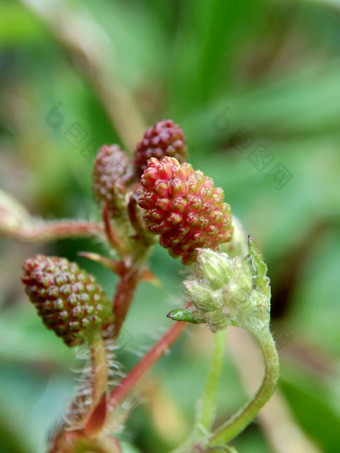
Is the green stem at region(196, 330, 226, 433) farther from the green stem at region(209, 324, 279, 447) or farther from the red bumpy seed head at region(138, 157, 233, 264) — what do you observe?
the red bumpy seed head at region(138, 157, 233, 264)

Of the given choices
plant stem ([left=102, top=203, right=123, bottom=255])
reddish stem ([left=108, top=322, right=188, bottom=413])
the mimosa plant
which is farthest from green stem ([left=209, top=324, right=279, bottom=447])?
plant stem ([left=102, top=203, right=123, bottom=255])

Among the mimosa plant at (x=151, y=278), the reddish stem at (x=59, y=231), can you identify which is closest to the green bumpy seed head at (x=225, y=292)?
the mimosa plant at (x=151, y=278)

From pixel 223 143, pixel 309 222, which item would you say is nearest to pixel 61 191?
pixel 223 143

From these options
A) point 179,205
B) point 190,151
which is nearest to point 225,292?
point 179,205

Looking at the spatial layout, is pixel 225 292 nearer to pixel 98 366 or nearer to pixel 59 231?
pixel 98 366

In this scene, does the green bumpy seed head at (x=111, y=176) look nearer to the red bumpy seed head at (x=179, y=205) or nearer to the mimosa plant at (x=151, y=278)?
the mimosa plant at (x=151, y=278)

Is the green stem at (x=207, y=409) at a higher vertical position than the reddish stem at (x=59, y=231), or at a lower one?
lower

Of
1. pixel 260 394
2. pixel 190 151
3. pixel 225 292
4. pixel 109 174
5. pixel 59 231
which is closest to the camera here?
pixel 225 292
